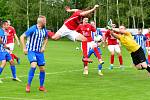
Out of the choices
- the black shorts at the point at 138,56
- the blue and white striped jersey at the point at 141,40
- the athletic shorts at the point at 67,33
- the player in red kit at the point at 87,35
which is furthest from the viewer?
the blue and white striped jersey at the point at 141,40

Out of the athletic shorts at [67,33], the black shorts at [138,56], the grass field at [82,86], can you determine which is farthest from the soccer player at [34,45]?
the black shorts at [138,56]

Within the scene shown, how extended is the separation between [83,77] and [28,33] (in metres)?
5.21

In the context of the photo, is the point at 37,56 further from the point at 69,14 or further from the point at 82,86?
the point at 69,14

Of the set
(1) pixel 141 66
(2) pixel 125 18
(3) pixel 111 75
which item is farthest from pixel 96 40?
(2) pixel 125 18

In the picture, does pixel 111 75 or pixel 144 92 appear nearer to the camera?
pixel 144 92

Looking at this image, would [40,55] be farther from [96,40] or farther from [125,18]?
[125,18]

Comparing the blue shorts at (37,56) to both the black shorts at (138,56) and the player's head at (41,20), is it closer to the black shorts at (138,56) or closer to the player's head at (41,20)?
the player's head at (41,20)

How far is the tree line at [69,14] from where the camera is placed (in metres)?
78.8

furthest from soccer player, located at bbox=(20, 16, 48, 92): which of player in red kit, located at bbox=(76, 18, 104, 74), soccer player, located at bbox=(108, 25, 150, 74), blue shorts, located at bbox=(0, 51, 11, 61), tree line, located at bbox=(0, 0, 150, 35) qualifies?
tree line, located at bbox=(0, 0, 150, 35)

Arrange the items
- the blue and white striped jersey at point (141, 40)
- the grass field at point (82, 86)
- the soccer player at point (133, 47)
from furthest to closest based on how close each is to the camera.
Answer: the blue and white striped jersey at point (141, 40) → the soccer player at point (133, 47) → the grass field at point (82, 86)

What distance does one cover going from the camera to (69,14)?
270 ft

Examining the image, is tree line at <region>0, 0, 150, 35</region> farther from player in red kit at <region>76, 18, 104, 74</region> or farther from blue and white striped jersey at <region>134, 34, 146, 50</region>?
player in red kit at <region>76, 18, 104, 74</region>

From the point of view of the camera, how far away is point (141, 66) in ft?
52.9

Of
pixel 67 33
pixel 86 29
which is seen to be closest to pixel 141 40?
pixel 86 29
